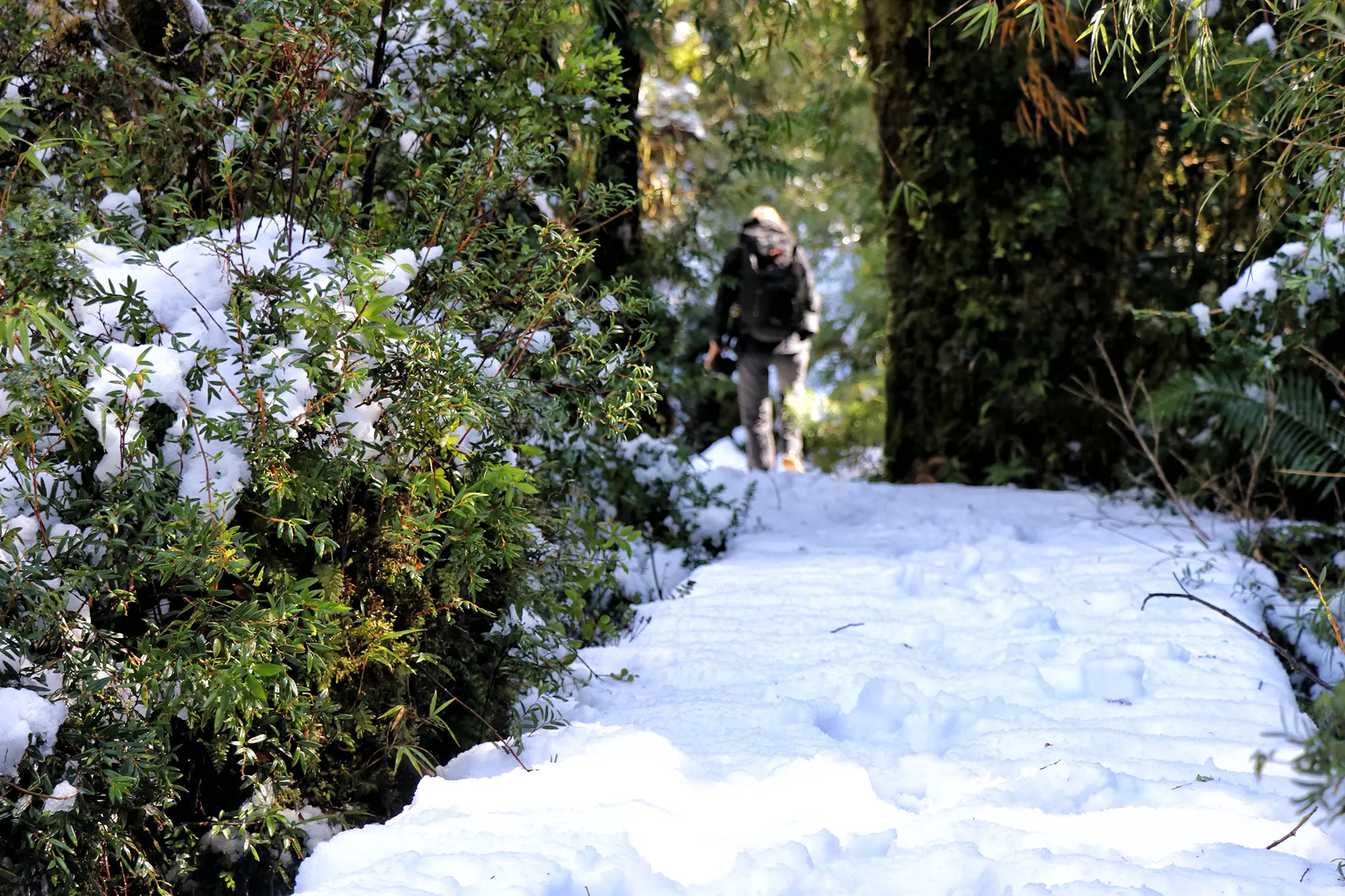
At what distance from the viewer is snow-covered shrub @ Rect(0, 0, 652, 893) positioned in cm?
186

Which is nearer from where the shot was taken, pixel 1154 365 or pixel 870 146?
pixel 1154 365

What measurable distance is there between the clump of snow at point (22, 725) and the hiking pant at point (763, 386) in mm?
6819

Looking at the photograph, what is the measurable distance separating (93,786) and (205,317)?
0.96 meters

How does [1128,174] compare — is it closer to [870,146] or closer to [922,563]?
[922,563]

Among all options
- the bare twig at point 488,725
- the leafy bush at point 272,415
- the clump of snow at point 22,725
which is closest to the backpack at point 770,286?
the leafy bush at point 272,415

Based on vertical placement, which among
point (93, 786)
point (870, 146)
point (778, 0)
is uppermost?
point (870, 146)

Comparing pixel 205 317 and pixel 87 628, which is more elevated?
pixel 205 317

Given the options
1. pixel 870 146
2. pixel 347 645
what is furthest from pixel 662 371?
pixel 870 146

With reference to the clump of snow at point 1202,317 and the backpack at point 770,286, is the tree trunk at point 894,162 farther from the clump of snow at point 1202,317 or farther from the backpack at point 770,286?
the clump of snow at point 1202,317

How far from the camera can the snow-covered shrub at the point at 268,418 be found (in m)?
1.86

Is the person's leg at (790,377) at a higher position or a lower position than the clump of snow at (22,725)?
higher

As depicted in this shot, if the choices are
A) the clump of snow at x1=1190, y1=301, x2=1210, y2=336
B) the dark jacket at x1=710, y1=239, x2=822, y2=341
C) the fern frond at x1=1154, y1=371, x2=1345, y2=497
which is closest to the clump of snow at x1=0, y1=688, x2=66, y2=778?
the fern frond at x1=1154, y1=371, x2=1345, y2=497

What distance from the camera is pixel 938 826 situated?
7.33 ft

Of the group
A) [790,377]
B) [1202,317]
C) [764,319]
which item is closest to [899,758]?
[1202,317]
